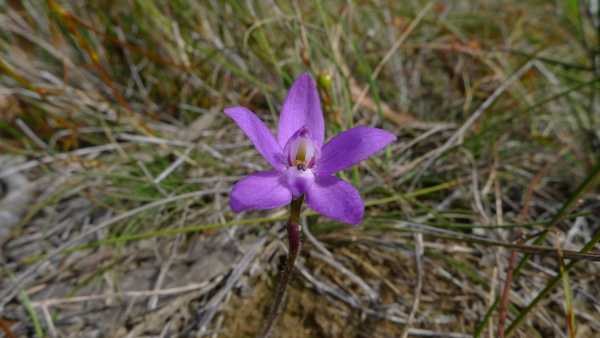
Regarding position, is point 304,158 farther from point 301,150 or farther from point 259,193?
point 259,193

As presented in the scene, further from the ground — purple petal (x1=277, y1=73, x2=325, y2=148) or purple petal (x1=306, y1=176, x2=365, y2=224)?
purple petal (x1=277, y1=73, x2=325, y2=148)

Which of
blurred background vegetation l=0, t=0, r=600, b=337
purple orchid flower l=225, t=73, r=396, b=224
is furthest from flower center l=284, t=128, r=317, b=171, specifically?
blurred background vegetation l=0, t=0, r=600, b=337

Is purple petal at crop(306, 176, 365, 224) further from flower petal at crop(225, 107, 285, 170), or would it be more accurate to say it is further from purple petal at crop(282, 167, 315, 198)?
Answer: flower petal at crop(225, 107, 285, 170)

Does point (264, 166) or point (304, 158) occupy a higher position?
point (304, 158)

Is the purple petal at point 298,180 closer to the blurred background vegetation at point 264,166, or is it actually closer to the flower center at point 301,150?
the flower center at point 301,150

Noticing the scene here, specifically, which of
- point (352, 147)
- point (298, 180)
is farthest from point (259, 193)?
point (352, 147)

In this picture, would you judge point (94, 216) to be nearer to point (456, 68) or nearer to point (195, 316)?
point (195, 316)

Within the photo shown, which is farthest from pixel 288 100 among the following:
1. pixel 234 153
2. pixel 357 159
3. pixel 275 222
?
pixel 234 153
